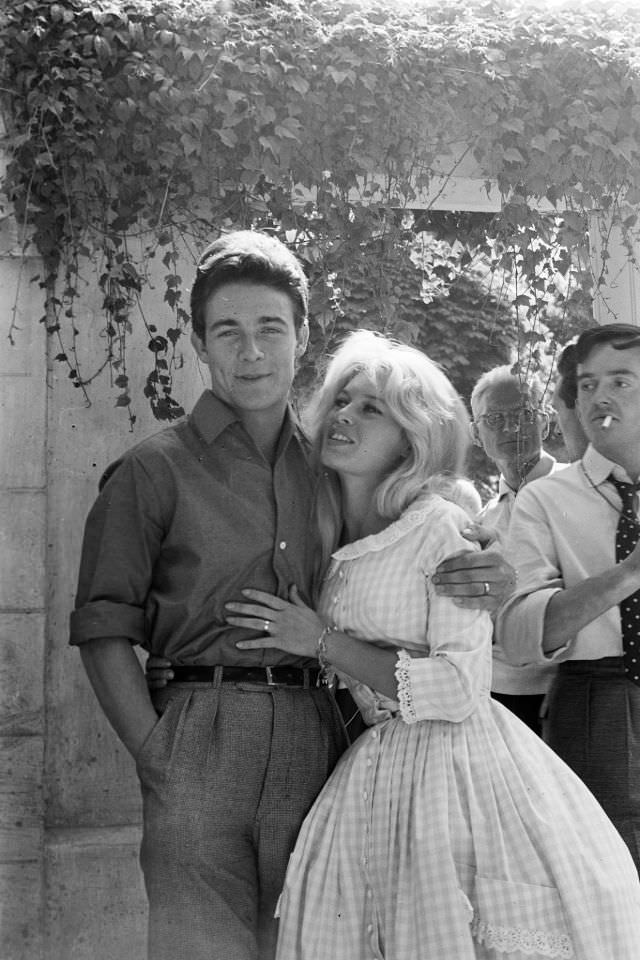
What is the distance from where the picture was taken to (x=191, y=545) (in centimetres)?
231

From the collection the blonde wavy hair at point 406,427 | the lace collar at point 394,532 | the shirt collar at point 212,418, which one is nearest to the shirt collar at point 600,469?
the blonde wavy hair at point 406,427

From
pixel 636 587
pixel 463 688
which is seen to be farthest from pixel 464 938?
pixel 636 587

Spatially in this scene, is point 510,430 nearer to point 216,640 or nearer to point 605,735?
point 605,735

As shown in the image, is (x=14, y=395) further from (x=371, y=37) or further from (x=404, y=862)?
(x=404, y=862)

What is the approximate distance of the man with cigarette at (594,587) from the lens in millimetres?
2578

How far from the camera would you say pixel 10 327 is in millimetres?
3193

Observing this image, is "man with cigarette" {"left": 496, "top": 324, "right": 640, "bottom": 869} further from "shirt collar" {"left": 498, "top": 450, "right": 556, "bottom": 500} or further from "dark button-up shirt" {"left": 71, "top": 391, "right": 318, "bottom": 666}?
"shirt collar" {"left": 498, "top": 450, "right": 556, "bottom": 500}

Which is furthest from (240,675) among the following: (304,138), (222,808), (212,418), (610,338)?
(304,138)

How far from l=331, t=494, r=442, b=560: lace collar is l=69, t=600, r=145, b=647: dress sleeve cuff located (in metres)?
0.43

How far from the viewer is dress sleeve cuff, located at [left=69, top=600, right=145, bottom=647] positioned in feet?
7.41

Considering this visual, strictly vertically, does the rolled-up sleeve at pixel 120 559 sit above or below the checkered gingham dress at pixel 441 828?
above

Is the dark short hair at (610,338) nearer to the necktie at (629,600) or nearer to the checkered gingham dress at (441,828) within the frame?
the necktie at (629,600)

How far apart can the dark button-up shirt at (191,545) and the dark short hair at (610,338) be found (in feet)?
2.88

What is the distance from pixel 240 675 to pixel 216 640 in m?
0.08
